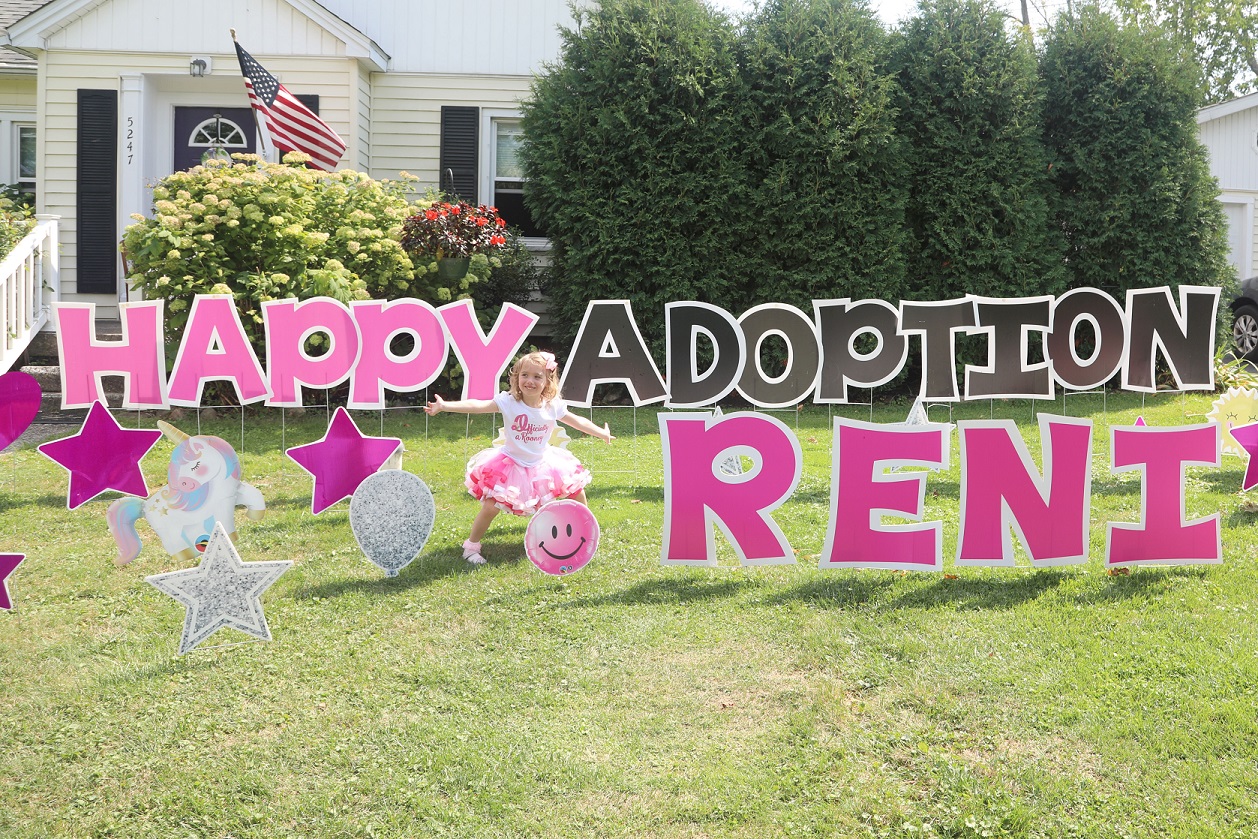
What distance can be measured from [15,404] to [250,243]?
13.9 ft

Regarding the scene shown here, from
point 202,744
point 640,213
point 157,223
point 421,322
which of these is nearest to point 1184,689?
point 202,744

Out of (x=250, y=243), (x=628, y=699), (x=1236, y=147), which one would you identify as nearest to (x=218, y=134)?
(x=250, y=243)

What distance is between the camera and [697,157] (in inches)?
408

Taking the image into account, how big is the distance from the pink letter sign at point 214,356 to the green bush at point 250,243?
8.39 ft

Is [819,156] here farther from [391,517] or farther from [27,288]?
[27,288]

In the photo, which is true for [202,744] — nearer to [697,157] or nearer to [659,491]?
[659,491]

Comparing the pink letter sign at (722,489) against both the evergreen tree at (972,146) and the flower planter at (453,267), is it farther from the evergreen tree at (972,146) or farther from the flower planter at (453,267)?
the evergreen tree at (972,146)

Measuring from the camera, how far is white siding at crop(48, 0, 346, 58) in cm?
1202

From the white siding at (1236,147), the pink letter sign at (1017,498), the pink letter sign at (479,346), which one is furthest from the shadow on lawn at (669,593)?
the white siding at (1236,147)

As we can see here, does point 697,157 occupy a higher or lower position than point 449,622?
higher

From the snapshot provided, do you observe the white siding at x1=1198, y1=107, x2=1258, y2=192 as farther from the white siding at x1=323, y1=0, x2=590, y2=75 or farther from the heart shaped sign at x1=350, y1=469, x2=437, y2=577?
the heart shaped sign at x1=350, y1=469, x2=437, y2=577

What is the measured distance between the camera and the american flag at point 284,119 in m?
10.8

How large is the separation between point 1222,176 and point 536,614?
1600 cm

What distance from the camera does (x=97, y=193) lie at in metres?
12.3
